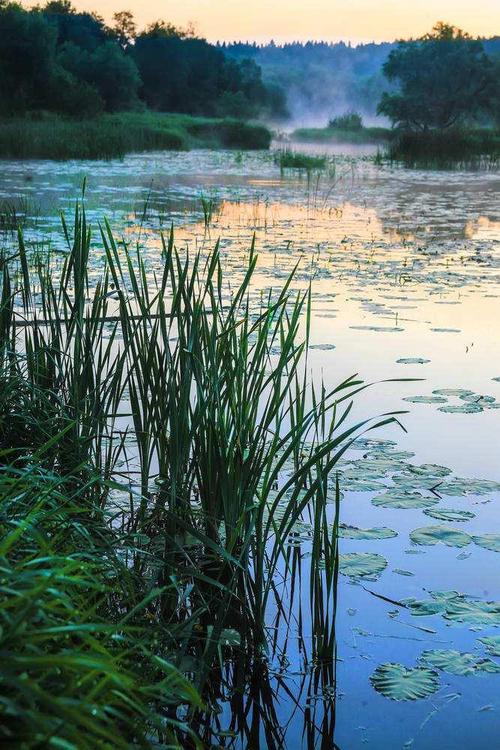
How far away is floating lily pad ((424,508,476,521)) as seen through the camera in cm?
308

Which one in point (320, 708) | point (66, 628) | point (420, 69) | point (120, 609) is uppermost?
point (420, 69)

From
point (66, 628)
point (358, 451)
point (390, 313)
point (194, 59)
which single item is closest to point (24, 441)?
point (358, 451)

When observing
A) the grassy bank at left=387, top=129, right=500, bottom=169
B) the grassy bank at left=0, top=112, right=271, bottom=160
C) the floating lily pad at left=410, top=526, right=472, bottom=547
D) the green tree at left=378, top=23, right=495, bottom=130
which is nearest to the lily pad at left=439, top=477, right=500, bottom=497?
the floating lily pad at left=410, top=526, right=472, bottom=547

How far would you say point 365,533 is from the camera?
9.79ft

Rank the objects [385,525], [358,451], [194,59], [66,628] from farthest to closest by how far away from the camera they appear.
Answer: [194,59], [358,451], [385,525], [66,628]

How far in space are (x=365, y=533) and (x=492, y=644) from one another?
647mm

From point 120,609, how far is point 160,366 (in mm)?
617

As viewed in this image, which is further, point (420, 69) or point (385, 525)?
point (420, 69)

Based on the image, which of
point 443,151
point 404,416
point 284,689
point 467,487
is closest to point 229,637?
point 284,689

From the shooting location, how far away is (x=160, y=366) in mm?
2588

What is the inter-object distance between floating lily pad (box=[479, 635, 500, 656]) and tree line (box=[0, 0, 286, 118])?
3437cm

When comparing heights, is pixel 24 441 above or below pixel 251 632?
above

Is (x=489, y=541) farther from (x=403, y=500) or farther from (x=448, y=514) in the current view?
(x=403, y=500)

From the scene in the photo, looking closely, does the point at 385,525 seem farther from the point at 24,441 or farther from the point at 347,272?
the point at 347,272
